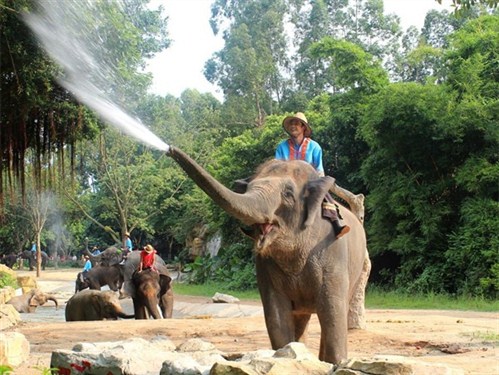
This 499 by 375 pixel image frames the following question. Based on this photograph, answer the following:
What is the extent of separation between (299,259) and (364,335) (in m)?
5.09

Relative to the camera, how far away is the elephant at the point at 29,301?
875 inches

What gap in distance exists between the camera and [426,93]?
21.9 m

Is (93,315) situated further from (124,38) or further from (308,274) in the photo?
(308,274)

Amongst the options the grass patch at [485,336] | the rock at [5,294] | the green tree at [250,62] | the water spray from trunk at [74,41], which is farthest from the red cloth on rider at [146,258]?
the green tree at [250,62]

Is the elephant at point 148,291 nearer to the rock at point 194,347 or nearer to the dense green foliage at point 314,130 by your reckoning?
the dense green foliage at point 314,130

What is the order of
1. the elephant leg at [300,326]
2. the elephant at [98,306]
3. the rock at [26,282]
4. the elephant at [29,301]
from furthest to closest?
the rock at [26,282] < the elephant at [29,301] < the elephant at [98,306] < the elephant leg at [300,326]

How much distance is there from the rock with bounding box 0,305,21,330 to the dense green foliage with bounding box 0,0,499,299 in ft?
6.31

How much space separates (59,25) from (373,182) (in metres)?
14.6

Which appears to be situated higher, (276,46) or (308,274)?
(276,46)

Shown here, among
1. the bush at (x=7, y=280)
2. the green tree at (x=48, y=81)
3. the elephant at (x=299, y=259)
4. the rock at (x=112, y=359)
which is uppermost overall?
the green tree at (x=48, y=81)

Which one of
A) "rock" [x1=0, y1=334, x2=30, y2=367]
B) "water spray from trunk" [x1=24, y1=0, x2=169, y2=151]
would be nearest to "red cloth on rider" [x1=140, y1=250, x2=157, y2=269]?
"water spray from trunk" [x1=24, y1=0, x2=169, y2=151]

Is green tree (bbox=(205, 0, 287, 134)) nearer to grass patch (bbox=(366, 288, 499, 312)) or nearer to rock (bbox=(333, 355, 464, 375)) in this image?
grass patch (bbox=(366, 288, 499, 312))

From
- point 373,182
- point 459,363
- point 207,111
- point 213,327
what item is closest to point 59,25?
point 213,327

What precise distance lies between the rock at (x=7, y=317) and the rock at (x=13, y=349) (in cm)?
601
